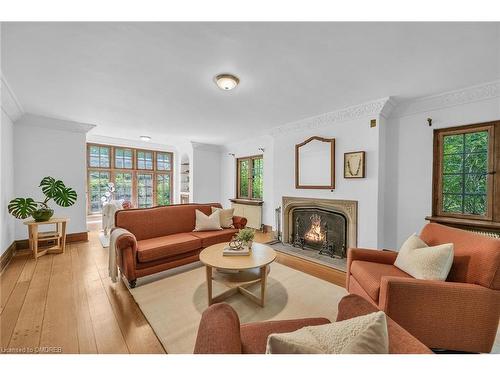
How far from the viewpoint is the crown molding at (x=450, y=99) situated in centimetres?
253

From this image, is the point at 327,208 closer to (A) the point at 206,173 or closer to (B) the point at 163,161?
(A) the point at 206,173

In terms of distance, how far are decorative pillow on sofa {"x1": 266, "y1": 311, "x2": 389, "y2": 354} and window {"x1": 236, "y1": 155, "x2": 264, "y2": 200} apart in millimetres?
4804

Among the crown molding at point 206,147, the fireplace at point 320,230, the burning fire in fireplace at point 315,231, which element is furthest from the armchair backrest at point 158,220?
the crown molding at point 206,147

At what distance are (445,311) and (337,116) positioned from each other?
9.57 feet

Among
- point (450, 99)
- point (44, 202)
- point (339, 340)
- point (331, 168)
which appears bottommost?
point (339, 340)

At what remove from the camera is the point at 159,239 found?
3.08 metres

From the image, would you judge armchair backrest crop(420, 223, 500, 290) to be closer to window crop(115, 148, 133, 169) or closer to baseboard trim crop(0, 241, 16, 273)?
baseboard trim crop(0, 241, 16, 273)

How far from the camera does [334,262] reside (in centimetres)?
330

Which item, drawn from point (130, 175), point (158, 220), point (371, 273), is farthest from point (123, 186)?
point (371, 273)

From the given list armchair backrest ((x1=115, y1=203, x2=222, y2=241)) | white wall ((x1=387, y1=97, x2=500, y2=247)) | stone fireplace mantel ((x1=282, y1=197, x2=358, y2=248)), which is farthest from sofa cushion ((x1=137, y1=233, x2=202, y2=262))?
white wall ((x1=387, y1=97, x2=500, y2=247))

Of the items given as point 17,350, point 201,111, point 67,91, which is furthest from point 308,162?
point 17,350

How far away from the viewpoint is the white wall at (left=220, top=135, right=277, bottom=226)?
5.19 metres

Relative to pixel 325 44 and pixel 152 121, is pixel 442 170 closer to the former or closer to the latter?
pixel 325 44

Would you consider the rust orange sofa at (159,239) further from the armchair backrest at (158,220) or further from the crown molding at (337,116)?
the crown molding at (337,116)
